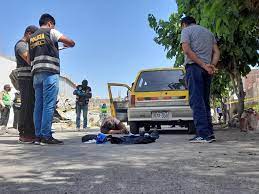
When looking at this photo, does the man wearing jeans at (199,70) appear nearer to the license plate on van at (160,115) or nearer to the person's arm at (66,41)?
the person's arm at (66,41)

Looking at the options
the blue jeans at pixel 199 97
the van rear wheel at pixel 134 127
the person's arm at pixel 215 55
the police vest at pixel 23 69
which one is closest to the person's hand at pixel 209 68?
the blue jeans at pixel 199 97

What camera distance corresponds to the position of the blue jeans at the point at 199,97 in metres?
7.12

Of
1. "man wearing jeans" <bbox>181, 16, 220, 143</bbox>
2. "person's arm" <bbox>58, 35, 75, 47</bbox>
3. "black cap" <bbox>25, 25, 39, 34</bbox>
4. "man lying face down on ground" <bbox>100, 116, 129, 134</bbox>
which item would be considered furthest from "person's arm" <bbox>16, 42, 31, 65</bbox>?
"man lying face down on ground" <bbox>100, 116, 129, 134</bbox>

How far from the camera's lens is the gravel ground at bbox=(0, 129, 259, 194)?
10.8 feet

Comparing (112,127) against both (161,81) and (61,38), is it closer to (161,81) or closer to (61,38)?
(161,81)

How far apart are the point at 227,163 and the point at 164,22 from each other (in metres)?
10.8

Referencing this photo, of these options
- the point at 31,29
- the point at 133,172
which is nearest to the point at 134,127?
the point at 31,29

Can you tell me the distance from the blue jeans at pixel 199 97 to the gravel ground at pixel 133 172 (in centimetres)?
142

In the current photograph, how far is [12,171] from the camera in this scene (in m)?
4.21

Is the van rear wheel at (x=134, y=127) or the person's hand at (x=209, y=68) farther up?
the person's hand at (x=209, y=68)

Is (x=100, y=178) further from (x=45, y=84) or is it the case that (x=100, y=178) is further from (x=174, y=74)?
(x=174, y=74)

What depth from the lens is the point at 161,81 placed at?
11867 millimetres

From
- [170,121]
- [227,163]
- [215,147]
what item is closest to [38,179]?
[227,163]

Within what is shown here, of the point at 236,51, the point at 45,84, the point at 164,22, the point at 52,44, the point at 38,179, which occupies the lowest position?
the point at 38,179
